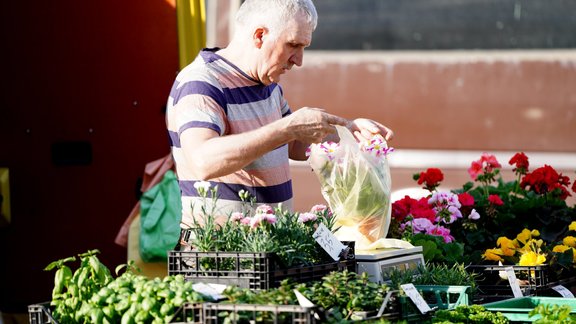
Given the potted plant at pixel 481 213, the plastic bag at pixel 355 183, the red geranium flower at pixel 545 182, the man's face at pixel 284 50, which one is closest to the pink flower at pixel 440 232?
the potted plant at pixel 481 213

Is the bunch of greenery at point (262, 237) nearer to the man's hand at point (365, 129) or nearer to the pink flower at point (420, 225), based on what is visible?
the man's hand at point (365, 129)

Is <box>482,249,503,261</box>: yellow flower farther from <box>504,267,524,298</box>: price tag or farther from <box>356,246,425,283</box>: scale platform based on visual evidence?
<box>356,246,425,283</box>: scale platform

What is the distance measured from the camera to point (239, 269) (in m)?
2.79

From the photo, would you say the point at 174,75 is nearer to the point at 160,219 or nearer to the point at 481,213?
the point at 160,219

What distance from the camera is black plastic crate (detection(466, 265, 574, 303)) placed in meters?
3.59

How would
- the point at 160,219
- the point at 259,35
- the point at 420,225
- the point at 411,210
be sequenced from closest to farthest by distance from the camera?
the point at 259,35
the point at 420,225
the point at 411,210
the point at 160,219

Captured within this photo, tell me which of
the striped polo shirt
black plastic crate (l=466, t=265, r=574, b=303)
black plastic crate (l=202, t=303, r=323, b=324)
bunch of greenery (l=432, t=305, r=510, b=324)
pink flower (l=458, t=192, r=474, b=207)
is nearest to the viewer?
black plastic crate (l=202, t=303, r=323, b=324)

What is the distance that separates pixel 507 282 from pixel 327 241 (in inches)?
37.4

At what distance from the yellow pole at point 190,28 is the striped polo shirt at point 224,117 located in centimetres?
241

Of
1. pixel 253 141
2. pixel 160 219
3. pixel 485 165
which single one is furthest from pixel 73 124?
pixel 253 141

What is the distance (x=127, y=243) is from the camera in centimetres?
586

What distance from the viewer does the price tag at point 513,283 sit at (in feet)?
11.5

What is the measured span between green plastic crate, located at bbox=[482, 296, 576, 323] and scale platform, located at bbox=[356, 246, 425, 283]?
327 millimetres

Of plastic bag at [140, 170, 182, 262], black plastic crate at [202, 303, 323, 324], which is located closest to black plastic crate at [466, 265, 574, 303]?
black plastic crate at [202, 303, 323, 324]
